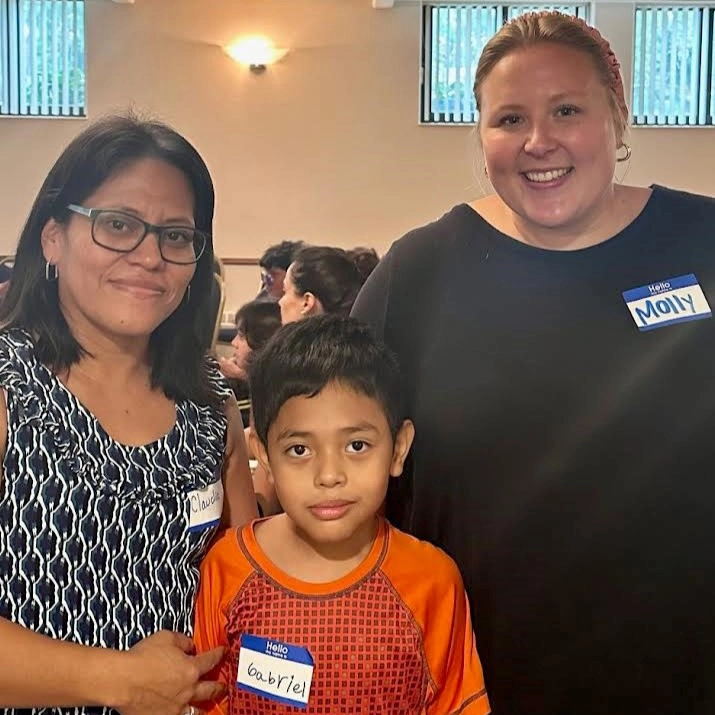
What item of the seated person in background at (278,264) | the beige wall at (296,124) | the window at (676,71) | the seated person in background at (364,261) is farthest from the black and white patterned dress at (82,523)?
the window at (676,71)

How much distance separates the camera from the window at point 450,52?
296 inches

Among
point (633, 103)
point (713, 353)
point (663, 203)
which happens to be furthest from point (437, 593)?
point (633, 103)

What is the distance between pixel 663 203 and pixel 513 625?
33.1 inches

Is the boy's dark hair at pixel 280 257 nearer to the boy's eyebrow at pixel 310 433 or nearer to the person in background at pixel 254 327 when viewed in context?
the person in background at pixel 254 327

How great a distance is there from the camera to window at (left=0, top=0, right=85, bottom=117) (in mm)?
7457

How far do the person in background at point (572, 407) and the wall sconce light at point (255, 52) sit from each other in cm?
626

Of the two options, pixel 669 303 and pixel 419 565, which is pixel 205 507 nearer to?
pixel 419 565

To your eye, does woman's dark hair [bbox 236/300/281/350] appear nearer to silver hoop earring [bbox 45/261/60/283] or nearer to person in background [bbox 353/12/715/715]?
person in background [bbox 353/12/715/715]

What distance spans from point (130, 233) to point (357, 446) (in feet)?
1.60

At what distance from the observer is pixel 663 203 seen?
155 cm

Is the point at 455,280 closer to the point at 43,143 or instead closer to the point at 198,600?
the point at 198,600

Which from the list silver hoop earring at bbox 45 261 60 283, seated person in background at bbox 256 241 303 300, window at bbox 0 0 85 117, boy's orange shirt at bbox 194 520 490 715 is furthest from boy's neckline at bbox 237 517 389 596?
window at bbox 0 0 85 117

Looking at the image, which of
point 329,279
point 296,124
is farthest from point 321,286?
point 296,124

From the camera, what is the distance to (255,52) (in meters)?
7.37
